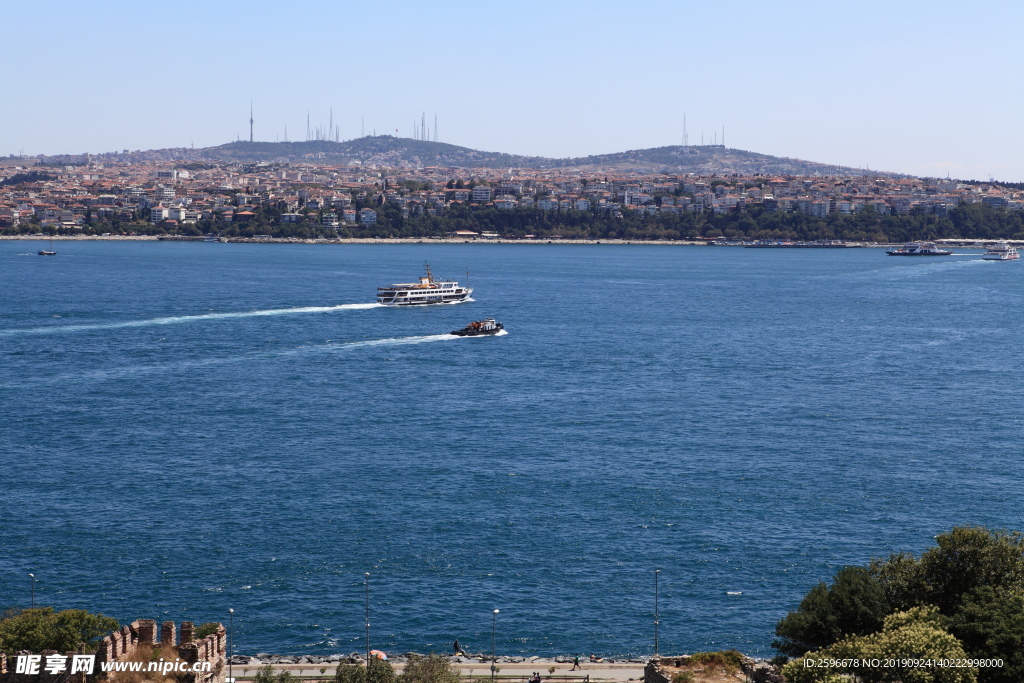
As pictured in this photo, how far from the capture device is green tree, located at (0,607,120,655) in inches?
747

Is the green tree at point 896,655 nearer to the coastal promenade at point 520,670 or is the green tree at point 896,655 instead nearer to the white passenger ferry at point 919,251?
the coastal promenade at point 520,670

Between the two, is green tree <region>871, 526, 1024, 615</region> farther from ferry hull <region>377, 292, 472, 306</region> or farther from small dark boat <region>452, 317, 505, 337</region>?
ferry hull <region>377, 292, 472, 306</region>

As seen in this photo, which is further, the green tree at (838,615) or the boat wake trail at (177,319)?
the boat wake trail at (177,319)

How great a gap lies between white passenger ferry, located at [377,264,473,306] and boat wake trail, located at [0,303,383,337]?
126 centimetres

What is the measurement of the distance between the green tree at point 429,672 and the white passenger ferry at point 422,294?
62331 mm

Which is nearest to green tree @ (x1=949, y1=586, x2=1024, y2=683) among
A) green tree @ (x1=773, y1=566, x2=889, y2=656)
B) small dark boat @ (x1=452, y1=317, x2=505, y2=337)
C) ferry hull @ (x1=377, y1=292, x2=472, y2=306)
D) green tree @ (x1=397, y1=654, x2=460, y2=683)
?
green tree @ (x1=773, y1=566, x2=889, y2=656)

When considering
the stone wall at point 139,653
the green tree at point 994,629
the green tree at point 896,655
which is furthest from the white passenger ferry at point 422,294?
the green tree at point 896,655

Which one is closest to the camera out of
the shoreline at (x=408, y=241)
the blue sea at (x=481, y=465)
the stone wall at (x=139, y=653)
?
the stone wall at (x=139, y=653)

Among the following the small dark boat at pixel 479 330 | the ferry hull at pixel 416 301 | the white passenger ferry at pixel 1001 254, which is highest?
the white passenger ferry at pixel 1001 254

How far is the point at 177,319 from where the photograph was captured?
68.1 m

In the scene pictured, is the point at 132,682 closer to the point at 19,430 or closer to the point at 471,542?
the point at 471,542

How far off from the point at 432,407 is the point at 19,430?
15.6 m

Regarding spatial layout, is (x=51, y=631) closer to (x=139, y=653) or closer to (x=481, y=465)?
(x=139, y=653)

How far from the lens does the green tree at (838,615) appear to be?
19.2 meters
